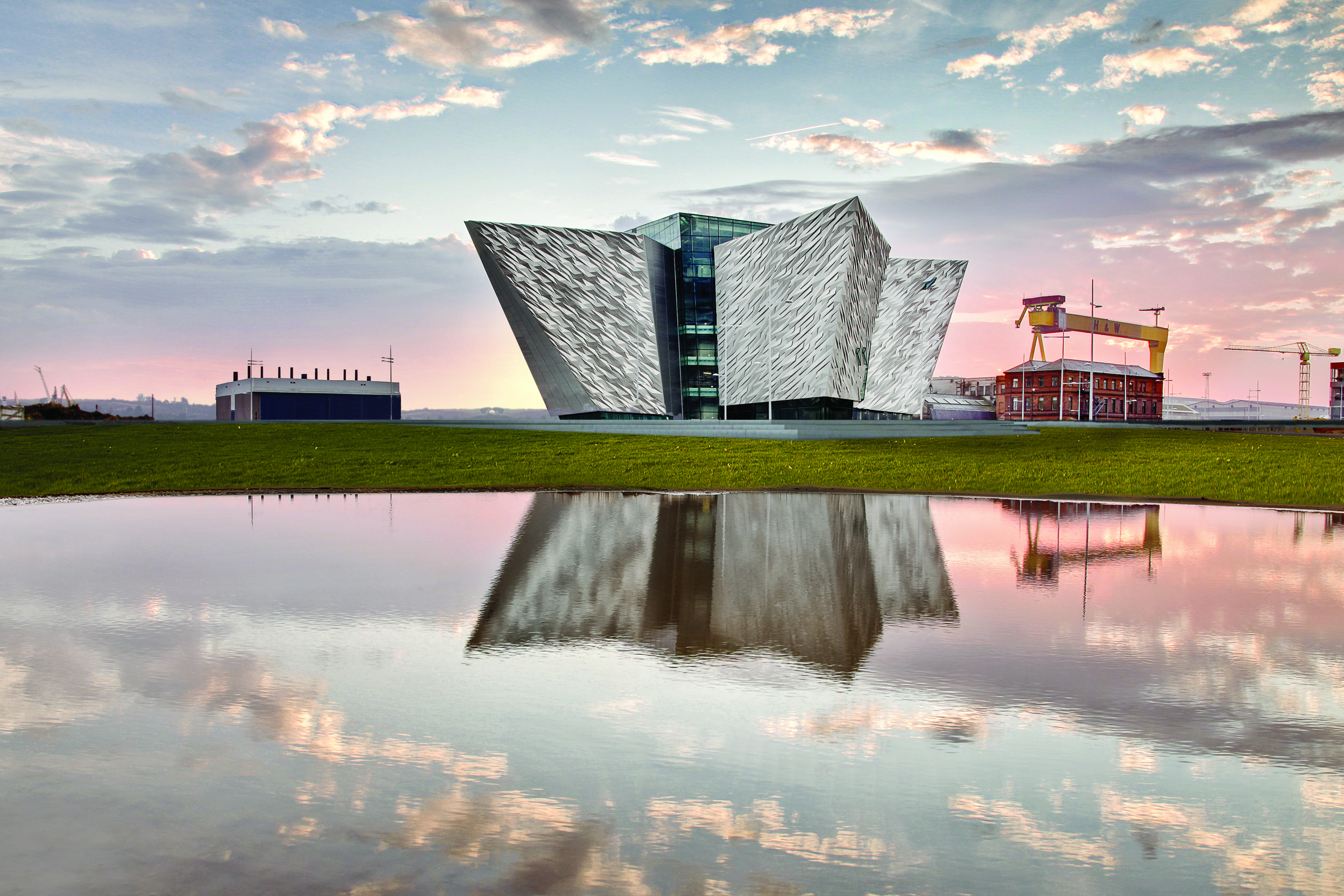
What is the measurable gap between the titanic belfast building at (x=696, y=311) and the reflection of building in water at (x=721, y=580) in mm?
37542

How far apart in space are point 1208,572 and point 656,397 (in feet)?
157

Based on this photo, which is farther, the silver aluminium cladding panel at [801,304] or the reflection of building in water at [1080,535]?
the silver aluminium cladding panel at [801,304]

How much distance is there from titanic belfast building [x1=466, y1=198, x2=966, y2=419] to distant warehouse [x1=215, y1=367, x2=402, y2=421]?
35010mm

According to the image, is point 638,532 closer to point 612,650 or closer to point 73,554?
point 612,650

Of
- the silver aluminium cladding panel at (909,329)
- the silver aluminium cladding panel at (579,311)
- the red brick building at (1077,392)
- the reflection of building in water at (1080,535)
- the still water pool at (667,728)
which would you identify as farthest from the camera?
the red brick building at (1077,392)

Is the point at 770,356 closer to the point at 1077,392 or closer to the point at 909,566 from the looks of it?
the point at 909,566

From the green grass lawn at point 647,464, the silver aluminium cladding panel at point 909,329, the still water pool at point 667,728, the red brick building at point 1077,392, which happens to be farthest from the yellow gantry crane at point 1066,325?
the still water pool at point 667,728

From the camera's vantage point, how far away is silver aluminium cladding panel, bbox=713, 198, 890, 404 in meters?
52.2

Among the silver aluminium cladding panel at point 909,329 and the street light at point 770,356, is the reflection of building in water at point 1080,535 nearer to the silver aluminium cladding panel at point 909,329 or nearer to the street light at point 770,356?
the street light at point 770,356

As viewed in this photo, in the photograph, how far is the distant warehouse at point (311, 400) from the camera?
3310 inches

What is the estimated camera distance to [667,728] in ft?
17.1

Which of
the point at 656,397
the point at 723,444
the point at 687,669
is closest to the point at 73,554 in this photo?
the point at 687,669

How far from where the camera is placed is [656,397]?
5756cm

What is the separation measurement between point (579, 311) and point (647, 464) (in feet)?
90.8
